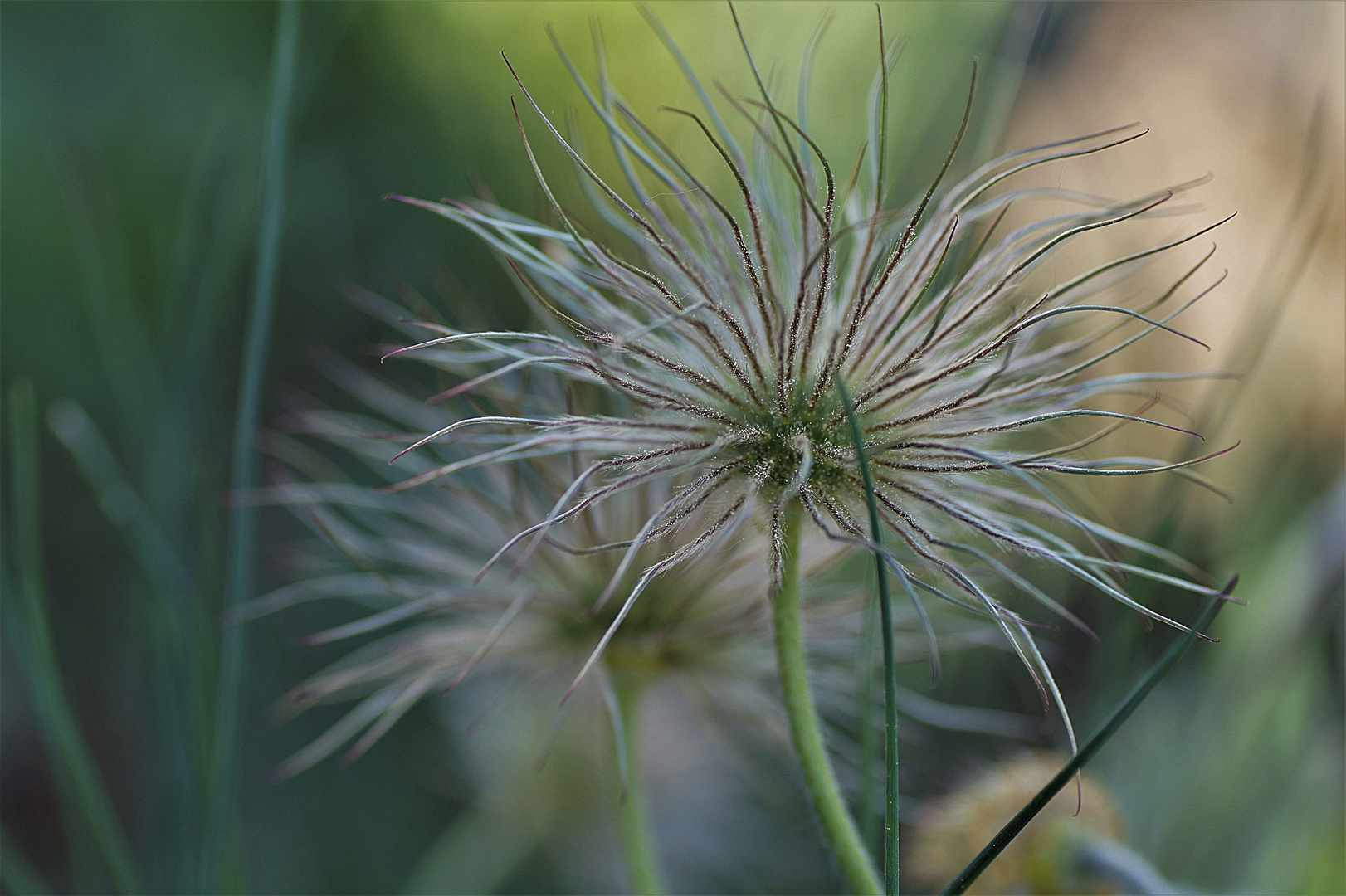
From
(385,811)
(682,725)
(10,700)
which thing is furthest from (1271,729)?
(10,700)

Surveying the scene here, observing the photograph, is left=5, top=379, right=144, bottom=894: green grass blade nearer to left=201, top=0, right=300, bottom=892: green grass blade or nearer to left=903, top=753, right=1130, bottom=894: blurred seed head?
left=201, top=0, right=300, bottom=892: green grass blade

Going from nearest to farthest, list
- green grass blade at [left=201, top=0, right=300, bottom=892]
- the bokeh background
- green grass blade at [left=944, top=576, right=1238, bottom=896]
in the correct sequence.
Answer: green grass blade at [left=944, top=576, right=1238, bottom=896] < green grass blade at [left=201, top=0, right=300, bottom=892] < the bokeh background

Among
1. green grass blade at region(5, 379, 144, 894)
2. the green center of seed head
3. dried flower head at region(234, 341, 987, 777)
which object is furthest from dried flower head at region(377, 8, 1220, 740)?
green grass blade at region(5, 379, 144, 894)

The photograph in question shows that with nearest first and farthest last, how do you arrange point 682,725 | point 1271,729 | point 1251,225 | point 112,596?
point 1271,729, point 682,725, point 1251,225, point 112,596

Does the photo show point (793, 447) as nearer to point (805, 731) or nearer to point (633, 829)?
point (805, 731)

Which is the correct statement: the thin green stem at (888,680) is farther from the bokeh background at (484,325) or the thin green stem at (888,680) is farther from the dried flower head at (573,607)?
the bokeh background at (484,325)

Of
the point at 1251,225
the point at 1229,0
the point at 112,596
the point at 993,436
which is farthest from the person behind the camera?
the point at 1229,0

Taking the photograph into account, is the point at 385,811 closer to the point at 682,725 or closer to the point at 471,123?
the point at 682,725
